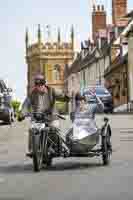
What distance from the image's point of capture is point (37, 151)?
557 inches

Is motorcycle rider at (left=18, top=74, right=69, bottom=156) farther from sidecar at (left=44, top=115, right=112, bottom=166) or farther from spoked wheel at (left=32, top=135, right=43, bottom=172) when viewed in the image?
spoked wheel at (left=32, top=135, right=43, bottom=172)

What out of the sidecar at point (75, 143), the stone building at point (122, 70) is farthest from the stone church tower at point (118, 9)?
the sidecar at point (75, 143)

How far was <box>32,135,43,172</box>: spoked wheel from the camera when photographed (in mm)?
14109

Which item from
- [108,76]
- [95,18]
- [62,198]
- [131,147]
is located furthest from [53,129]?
[95,18]

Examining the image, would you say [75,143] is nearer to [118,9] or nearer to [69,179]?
[69,179]

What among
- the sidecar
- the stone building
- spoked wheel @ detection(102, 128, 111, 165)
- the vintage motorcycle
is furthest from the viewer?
the stone building

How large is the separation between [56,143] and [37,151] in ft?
2.32

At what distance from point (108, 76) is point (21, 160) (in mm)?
78442

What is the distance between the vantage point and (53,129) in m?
14.8

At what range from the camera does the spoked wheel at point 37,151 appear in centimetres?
1411

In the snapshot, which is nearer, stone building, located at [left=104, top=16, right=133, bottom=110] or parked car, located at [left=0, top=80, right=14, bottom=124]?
parked car, located at [left=0, top=80, right=14, bottom=124]

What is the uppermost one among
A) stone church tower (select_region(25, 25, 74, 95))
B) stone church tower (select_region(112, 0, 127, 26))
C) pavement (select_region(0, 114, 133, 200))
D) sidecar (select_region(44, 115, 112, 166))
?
stone church tower (select_region(112, 0, 127, 26))

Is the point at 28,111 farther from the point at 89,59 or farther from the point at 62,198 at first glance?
the point at 89,59

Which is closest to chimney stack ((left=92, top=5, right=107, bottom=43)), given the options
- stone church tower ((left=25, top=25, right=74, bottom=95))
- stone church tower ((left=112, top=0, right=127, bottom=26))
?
stone church tower ((left=112, top=0, right=127, bottom=26))
